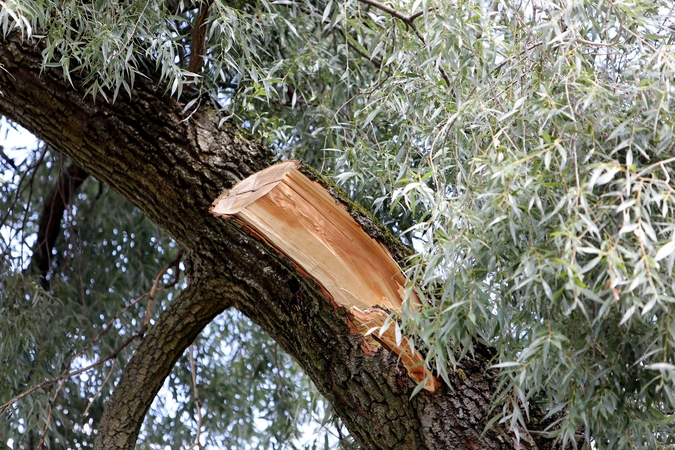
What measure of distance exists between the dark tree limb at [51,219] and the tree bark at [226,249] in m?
1.06

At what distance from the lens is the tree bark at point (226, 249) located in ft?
4.87

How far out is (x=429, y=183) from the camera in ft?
6.16

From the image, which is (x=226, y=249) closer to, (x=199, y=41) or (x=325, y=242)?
(x=325, y=242)

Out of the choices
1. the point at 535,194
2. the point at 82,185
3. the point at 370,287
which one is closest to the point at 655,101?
the point at 535,194

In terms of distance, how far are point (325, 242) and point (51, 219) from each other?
1.76 metres

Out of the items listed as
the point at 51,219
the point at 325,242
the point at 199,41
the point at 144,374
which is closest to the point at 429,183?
the point at 325,242

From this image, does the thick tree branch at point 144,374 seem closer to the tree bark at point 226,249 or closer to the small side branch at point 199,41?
the tree bark at point 226,249

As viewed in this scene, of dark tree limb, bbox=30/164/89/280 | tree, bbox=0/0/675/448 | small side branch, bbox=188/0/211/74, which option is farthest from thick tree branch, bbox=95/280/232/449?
dark tree limb, bbox=30/164/89/280

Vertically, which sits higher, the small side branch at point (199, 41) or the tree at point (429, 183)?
the small side branch at point (199, 41)

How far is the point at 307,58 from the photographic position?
2133 millimetres

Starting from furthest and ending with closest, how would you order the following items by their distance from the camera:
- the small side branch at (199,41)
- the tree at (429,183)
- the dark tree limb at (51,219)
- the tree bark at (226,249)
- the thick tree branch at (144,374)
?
1. the dark tree limb at (51,219)
2. the thick tree branch at (144,374)
3. the small side branch at (199,41)
4. the tree bark at (226,249)
5. the tree at (429,183)

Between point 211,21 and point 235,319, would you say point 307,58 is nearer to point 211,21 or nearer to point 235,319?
point 211,21

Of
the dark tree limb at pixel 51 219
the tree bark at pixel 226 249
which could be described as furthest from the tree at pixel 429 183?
the dark tree limb at pixel 51 219

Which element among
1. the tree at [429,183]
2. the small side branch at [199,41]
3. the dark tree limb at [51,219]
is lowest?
the tree at [429,183]
